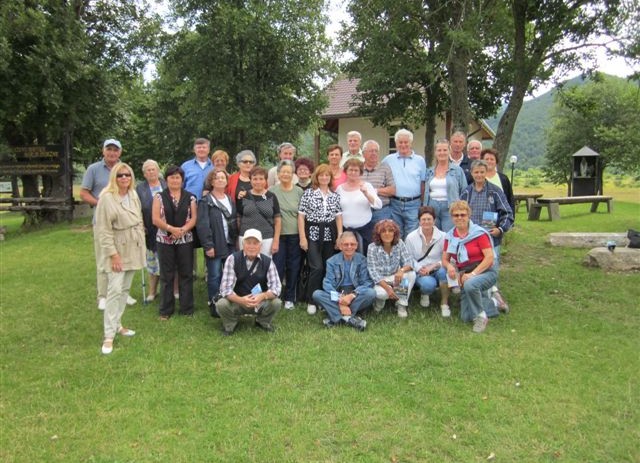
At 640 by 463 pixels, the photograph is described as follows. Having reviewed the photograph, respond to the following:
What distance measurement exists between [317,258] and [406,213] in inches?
48.3

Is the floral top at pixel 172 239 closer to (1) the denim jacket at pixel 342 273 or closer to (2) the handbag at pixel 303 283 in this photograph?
(2) the handbag at pixel 303 283

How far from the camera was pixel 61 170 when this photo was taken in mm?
14492

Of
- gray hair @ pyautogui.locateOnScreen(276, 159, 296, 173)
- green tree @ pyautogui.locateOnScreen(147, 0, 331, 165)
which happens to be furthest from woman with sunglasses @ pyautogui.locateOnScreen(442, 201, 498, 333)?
green tree @ pyautogui.locateOnScreen(147, 0, 331, 165)

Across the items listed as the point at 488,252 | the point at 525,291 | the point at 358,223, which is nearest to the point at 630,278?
the point at 525,291

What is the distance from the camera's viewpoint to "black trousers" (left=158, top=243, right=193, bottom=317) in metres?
5.38

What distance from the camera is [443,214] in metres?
5.73

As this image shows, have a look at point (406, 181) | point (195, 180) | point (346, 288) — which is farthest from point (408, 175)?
point (195, 180)

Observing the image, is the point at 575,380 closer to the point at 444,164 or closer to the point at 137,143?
the point at 444,164

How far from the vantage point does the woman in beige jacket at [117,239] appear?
4.55 metres

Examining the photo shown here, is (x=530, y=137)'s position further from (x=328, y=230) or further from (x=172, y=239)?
(x=172, y=239)

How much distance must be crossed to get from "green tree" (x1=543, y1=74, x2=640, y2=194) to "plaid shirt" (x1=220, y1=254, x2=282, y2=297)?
24812 mm

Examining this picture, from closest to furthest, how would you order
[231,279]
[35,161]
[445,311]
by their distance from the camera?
1. [231,279]
2. [445,311]
3. [35,161]

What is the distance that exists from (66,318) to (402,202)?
4243 mm

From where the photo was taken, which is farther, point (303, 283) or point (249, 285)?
point (303, 283)
